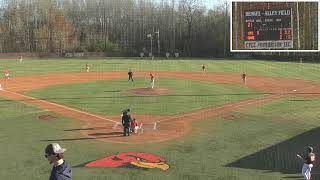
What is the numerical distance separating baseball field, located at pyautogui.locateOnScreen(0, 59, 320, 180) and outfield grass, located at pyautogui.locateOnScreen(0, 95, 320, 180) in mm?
45

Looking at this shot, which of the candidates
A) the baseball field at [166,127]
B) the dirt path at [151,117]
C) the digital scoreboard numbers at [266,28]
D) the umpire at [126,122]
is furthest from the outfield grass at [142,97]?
the digital scoreboard numbers at [266,28]

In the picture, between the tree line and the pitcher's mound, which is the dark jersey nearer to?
the pitcher's mound

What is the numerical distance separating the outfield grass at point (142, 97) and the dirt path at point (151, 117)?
4.64 feet

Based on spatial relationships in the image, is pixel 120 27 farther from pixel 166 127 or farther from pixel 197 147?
pixel 197 147

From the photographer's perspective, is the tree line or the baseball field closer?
the baseball field

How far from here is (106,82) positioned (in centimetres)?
5041

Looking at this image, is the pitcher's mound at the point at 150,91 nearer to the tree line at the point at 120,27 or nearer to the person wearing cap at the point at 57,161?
the person wearing cap at the point at 57,161

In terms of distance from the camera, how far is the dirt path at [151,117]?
25.7m

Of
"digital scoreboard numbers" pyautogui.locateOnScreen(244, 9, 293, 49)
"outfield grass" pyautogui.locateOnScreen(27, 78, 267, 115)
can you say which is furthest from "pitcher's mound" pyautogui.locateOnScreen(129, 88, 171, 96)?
"digital scoreboard numbers" pyautogui.locateOnScreen(244, 9, 293, 49)

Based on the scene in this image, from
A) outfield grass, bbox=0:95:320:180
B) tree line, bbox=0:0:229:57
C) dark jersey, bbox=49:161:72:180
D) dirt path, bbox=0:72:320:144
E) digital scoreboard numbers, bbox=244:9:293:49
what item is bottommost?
outfield grass, bbox=0:95:320:180

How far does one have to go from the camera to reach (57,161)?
6.96 metres

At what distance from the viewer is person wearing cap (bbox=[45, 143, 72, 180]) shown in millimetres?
6828

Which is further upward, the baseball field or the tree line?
the tree line

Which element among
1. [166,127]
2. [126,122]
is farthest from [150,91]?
[126,122]
